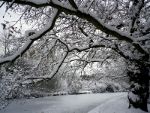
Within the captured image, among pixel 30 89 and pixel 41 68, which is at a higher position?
pixel 41 68

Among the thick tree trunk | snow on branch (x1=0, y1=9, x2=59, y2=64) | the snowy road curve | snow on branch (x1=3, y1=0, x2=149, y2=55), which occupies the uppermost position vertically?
snow on branch (x1=3, y1=0, x2=149, y2=55)

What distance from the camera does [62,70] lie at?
1083 centimetres

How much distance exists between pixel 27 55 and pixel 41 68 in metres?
0.75

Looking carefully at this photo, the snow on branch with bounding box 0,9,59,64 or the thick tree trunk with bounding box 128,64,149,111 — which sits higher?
the snow on branch with bounding box 0,9,59,64

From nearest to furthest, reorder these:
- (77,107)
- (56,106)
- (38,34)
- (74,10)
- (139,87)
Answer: (74,10)
(38,34)
(139,87)
(77,107)
(56,106)

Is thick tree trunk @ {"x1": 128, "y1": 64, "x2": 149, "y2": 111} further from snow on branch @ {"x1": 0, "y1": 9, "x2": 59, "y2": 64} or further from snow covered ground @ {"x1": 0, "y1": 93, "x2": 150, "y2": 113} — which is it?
snow on branch @ {"x1": 0, "y1": 9, "x2": 59, "y2": 64}

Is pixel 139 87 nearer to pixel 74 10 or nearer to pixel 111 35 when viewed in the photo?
pixel 111 35

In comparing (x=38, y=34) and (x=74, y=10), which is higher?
(x=74, y=10)

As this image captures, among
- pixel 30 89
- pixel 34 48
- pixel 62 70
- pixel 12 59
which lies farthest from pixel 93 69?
pixel 12 59

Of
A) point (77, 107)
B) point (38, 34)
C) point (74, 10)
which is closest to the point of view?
point (74, 10)

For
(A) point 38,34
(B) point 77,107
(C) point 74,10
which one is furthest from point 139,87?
(B) point 77,107

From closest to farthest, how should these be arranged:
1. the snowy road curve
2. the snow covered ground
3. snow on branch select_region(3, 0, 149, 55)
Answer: snow on branch select_region(3, 0, 149, 55) < the snow covered ground < the snowy road curve

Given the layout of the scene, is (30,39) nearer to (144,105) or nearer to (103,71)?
(144,105)

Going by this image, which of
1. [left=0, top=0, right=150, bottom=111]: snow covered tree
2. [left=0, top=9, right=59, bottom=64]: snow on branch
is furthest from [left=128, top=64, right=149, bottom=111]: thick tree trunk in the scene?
[left=0, top=9, right=59, bottom=64]: snow on branch
